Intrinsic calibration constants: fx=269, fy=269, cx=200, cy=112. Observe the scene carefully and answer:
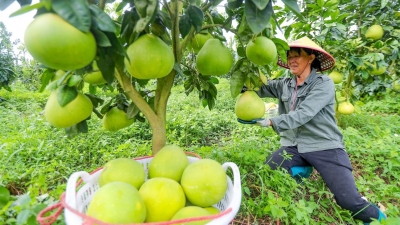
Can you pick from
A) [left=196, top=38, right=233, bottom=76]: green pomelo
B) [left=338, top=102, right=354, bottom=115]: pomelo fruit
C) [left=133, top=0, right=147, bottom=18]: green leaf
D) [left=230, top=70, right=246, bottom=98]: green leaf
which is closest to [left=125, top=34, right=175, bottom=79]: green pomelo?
[left=133, top=0, right=147, bottom=18]: green leaf

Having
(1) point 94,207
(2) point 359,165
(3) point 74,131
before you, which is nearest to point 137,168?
(1) point 94,207

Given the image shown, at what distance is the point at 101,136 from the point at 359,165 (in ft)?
8.90

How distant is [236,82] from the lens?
1.64 m

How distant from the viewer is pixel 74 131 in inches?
55.3

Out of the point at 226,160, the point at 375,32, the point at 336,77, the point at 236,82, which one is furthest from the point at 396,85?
the point at 236,82

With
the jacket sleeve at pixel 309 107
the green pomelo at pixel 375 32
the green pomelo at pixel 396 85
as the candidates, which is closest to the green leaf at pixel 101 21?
the jacket sleeve at pixel 309 107

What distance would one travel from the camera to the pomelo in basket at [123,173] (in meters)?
A: 1.10

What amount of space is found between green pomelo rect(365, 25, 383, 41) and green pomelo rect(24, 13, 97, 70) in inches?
150

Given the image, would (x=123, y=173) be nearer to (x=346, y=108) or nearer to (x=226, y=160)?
(x=226, y=160)

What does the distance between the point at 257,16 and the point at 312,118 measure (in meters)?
1.35

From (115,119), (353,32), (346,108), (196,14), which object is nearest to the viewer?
(196,14)

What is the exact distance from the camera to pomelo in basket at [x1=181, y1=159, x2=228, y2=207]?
107 cm

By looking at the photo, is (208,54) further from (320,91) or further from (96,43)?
(320,91)

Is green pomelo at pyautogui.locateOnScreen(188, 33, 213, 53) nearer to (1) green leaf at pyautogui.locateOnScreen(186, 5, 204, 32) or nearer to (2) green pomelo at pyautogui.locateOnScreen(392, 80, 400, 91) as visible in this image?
(1) green leaf at pyautogui.locateOnScreen(186, 5, 204, 32)
